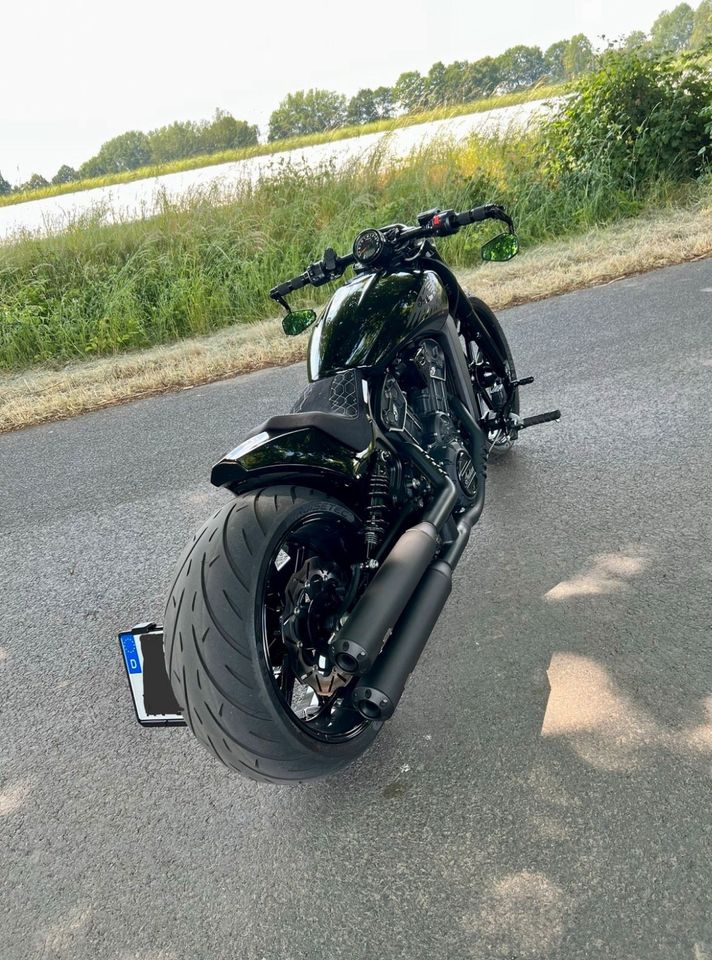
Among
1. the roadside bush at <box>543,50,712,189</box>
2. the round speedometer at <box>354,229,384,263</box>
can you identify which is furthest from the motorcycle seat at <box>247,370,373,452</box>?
the roadside bush at <box>543,50,712,189</box>

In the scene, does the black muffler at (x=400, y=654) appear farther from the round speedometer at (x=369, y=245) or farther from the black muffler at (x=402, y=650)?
the round speedometer at (x=369, y=245)

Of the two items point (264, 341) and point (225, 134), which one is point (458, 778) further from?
point (225, 134)

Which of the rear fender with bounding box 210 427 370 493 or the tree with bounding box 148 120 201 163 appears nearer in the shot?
the rear fender with bounding box 210 427 370 493

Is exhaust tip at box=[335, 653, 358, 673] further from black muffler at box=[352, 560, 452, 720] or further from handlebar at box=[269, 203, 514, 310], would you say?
handlebar at box=[269, 203, 514, 310]

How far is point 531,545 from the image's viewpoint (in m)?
3.27

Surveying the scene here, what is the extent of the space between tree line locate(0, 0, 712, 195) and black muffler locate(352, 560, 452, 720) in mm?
9240

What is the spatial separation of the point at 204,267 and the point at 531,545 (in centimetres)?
678

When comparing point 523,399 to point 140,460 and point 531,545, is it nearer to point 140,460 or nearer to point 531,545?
point 531,545

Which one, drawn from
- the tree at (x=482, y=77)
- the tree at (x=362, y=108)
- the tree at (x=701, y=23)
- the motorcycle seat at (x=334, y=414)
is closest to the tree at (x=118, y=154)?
the tree at (x=362, y=108)

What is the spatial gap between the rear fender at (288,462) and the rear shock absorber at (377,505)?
0.44 feet

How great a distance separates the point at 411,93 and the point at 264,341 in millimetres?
6344

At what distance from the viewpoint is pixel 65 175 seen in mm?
13844

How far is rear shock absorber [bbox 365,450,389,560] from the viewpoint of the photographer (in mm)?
2361

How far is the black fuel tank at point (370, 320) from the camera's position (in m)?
2.64
